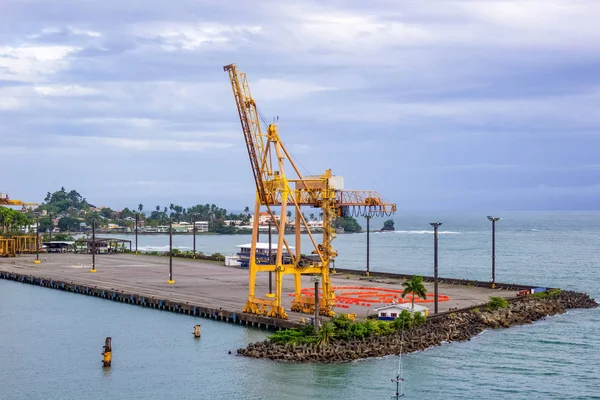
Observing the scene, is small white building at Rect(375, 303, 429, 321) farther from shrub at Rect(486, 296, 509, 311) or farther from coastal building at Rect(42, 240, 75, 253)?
coastal building at Rect(42, 240, 75, 253)

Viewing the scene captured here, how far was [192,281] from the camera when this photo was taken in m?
101

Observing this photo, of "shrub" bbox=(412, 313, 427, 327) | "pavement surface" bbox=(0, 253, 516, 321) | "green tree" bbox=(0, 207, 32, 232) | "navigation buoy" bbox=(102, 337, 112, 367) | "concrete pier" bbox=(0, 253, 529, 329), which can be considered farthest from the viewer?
"green tree" bbox=(0, 207, 32, 232)

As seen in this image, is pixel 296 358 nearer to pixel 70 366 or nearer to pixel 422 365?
pixel 422 365

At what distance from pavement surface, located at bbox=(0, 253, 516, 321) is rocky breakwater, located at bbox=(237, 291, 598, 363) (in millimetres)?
3901

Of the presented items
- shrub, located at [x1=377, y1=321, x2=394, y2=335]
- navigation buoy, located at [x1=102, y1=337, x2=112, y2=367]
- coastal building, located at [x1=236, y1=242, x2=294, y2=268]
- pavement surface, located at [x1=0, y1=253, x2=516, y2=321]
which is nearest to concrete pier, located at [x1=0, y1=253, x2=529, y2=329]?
pavement surface, located at [x1=0, y1=253, x2=516, y2=321]

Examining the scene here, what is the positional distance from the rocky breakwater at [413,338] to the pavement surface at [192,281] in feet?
12.8

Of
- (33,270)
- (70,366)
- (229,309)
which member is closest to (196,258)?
(33,270)

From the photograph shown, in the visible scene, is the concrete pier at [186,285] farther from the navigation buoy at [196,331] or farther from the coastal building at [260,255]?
the navigation buoy at [196,331]

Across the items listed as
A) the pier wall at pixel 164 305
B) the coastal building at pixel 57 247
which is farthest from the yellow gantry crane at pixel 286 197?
the coastal building at pixel 57 247

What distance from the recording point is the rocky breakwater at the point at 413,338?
2206 inches

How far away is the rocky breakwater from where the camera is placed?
56.0 m

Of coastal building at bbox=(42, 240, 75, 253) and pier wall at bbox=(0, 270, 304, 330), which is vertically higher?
coastal building at bbox=(42, 240, 75, 253)

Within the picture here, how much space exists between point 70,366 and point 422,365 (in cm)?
2230

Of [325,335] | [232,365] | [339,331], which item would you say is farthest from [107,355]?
[339,331]
